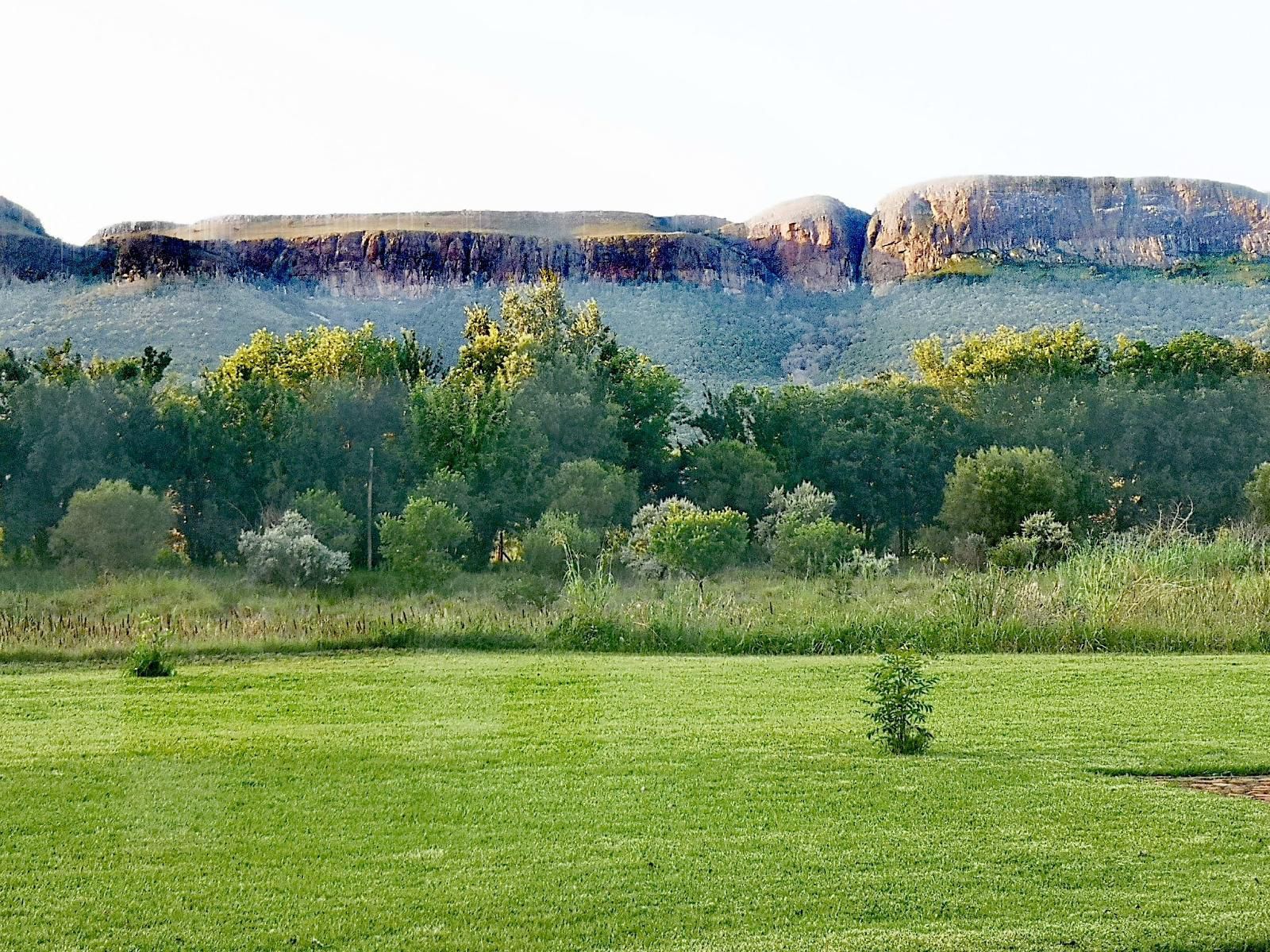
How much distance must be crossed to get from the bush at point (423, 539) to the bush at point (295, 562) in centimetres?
88

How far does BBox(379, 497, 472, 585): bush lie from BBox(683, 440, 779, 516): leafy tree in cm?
677

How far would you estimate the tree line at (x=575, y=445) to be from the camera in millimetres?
22781

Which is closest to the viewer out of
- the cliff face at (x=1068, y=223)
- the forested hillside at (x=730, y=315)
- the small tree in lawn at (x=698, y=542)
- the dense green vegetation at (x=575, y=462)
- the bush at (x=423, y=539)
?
the bush at (x=423, y=539)

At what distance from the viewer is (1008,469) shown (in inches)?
892

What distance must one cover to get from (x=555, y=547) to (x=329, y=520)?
13.5 ft

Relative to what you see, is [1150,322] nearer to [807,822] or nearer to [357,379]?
[357,379]

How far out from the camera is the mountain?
4750cm

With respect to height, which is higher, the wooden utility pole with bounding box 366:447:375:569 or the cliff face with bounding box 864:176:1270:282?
the cliff face with bounding box 864:176:1270:282

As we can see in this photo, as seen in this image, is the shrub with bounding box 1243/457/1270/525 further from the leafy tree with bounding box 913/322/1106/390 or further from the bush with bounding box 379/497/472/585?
the bush with bounding box 379/497/472/585

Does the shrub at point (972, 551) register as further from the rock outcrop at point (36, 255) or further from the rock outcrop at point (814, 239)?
the rock outcrop at point (36, 255)

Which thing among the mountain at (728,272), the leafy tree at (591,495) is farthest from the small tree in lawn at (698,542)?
the mountain at (728,272)

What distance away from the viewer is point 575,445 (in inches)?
1035

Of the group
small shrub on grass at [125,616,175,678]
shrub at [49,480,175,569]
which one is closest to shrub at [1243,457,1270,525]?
shrub at [49,480,175,569]

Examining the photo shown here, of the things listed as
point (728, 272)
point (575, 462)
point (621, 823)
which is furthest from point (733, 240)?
point (621, 823)
